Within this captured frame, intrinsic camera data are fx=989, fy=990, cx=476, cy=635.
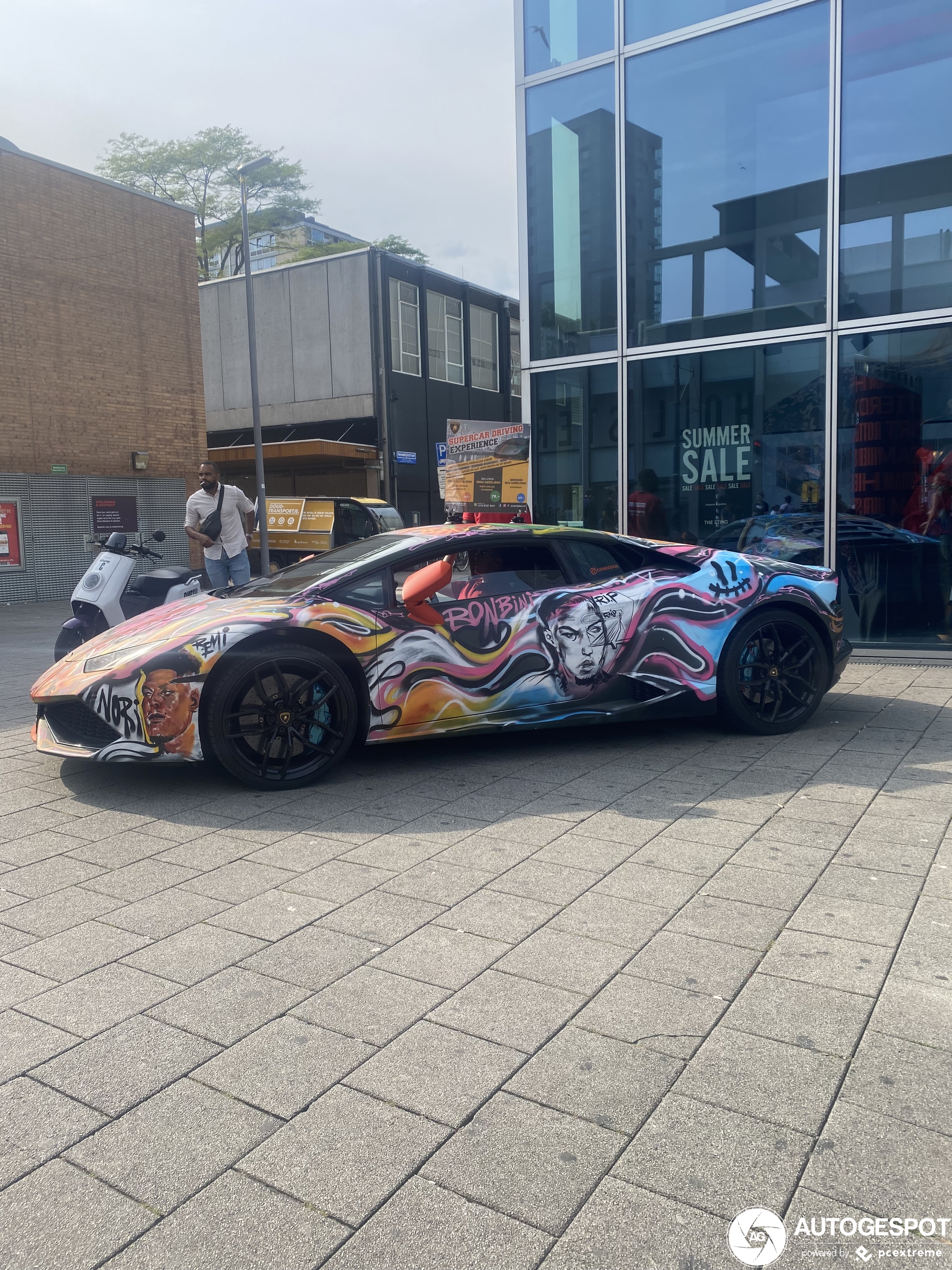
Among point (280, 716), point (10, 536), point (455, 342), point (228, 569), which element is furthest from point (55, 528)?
point (455, 342)

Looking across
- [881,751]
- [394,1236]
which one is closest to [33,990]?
[394,1236]

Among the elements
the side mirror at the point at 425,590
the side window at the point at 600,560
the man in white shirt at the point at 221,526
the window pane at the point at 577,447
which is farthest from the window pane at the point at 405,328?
the side mirror at the point at 425,590

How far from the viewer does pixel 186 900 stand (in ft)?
11.4

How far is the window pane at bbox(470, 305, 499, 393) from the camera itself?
33344 mm

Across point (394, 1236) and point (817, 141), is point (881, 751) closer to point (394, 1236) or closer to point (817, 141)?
point (394, 1236)

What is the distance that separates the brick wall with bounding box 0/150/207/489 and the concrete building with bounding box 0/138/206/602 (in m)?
0.03

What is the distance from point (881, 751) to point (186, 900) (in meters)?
3.80

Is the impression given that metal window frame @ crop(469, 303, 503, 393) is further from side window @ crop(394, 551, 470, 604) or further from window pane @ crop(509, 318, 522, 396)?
side window @ crop(394, 551, 470, 604)

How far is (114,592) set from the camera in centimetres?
712

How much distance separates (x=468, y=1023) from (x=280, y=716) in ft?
8.07

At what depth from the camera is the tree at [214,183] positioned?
3544cm

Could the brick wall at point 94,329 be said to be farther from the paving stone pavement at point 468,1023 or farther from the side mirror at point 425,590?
the paving stone pavement at point 468,1023
